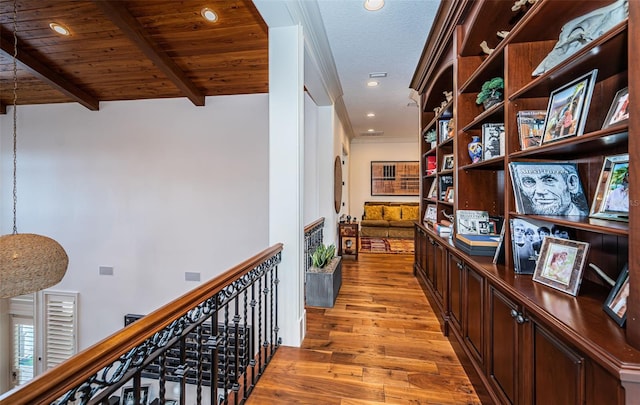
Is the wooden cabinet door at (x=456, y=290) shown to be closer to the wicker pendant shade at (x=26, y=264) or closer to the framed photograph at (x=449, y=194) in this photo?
the framed photograph at (x=449, y=194)

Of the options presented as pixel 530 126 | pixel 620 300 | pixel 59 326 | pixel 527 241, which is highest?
pixel 530 126

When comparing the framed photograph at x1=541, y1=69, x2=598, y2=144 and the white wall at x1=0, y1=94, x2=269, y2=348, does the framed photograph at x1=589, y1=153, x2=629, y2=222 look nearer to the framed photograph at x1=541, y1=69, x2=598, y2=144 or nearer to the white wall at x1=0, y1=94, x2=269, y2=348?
the framed photograph at x1=541, y1=69, x2=598, y2=144

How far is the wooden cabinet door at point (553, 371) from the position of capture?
93 centimetres

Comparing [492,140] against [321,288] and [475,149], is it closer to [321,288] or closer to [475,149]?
[475,149]

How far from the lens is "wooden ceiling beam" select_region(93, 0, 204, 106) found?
8.39 ft

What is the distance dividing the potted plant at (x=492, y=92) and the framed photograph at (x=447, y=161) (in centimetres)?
89

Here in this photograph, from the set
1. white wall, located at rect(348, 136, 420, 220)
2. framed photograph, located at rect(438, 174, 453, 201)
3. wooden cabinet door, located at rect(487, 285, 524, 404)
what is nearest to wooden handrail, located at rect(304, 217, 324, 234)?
framed photograph, located at rect(438, 174, 453, 201)

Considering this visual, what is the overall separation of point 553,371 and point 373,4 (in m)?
2.51

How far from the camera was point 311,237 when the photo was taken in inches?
149

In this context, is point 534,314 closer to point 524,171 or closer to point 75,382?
point 524,171

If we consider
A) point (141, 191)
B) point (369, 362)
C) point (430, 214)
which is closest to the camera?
point (369, 362)

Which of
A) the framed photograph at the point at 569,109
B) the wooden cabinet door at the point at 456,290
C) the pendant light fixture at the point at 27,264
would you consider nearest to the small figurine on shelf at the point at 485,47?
the framed photograph at the point at 569,109

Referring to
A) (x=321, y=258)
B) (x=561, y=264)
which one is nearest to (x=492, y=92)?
(x=561, y=264)

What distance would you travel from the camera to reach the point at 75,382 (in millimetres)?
711
